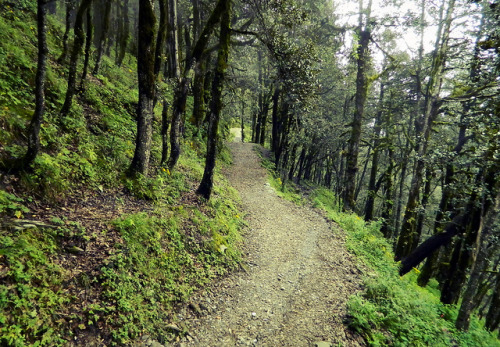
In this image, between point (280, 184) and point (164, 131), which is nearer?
point (164, 131)

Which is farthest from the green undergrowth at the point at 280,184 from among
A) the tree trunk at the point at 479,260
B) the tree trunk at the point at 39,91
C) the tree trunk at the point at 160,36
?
the tree trunk at the point at 39,91

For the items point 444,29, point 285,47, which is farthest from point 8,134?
point 444,29

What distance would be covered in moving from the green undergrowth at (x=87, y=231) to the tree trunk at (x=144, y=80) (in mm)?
625

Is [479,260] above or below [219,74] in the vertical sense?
below

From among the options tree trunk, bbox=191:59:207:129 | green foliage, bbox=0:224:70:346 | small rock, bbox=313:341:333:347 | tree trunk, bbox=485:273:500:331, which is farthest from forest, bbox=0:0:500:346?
tree trunk, bbox=191:59:207:129

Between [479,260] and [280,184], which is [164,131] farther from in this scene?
[280,184]

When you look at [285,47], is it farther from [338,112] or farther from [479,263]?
[338,112]

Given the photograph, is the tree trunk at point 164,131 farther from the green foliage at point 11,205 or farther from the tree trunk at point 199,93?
the tree trunk at point 199,93

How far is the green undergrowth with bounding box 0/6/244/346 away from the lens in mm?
3697

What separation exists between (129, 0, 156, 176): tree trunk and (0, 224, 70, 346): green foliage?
12.6ft

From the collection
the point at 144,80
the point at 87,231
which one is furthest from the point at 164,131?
→ the point at 87,231

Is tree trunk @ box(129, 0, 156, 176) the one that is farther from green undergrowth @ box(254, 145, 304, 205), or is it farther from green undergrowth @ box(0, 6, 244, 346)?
green undergrowth @ box(254, 145, 304, 205)

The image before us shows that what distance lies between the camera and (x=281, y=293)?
22.7ft

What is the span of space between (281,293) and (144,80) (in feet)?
23.3
